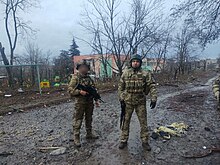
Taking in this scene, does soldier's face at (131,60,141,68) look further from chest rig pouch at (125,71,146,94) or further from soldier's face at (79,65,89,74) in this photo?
soldier's face at (79,65,89,74)

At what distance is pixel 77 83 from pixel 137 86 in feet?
4.08

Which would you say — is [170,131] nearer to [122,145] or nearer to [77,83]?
[122,145]

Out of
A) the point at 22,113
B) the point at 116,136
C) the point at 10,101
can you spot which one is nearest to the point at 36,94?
the point at 10,101

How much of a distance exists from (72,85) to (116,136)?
68.2 inches

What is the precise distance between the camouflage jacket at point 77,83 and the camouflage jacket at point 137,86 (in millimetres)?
810

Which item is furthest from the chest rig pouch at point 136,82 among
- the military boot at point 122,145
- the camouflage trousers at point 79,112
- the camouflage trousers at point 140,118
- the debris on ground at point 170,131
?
the debris on ground at point 170,131

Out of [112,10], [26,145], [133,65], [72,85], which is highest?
[112,10]

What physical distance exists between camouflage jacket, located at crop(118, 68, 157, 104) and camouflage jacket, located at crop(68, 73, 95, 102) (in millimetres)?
810

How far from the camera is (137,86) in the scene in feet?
11.7

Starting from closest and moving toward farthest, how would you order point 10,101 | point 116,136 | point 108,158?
1. point 108,158
2. point 116,136
3. point 10,101

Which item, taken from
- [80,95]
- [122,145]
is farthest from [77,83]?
[122,145]

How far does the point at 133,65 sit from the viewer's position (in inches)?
142

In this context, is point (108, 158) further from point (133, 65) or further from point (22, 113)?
point (22, 113)

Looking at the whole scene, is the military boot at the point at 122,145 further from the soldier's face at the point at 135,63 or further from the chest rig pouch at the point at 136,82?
the soldier's face at the point at 135,63
